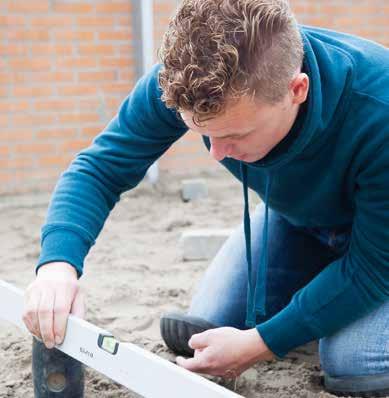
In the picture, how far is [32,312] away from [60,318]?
65 mm

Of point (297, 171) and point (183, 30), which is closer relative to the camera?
point (183, 30)

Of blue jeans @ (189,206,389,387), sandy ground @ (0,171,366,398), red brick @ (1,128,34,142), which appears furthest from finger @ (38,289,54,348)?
red brick @ (1,128,34,142)

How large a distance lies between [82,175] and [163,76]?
520mm

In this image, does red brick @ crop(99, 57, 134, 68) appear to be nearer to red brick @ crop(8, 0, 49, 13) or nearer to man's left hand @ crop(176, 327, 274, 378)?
red brick @ crop(8, 0, 49, 13)

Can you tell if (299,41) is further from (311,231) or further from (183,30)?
(311,231)

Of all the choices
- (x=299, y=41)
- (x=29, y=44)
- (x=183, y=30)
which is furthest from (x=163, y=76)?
(x=29, y=44)

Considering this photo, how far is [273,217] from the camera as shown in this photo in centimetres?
226

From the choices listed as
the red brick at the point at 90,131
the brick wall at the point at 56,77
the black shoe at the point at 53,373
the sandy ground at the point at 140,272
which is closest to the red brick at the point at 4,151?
the brick wall at the point at 56,77

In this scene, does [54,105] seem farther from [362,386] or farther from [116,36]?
[362,386]

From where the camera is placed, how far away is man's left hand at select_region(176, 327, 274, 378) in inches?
68.9

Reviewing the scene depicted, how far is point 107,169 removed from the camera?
1908 millimetres

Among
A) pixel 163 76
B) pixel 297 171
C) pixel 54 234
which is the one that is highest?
pixel 163 76

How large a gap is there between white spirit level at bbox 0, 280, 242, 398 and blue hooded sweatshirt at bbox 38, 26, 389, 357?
0.21m

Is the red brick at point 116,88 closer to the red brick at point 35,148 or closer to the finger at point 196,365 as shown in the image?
the red brick at point 35,148
